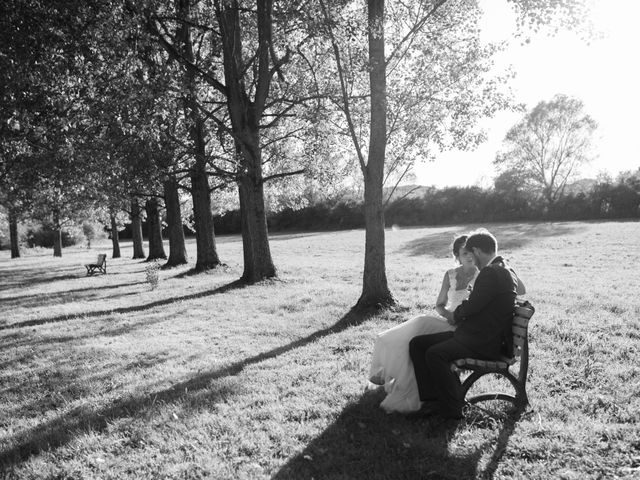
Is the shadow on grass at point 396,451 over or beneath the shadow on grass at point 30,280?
beneath

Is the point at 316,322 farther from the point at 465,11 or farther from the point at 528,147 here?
the point at 528,147

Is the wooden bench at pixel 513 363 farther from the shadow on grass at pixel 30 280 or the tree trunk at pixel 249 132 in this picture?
the shadow on grass at pixel 30 280

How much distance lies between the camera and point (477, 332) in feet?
14.6

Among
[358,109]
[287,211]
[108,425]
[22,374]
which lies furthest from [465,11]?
[287,211]

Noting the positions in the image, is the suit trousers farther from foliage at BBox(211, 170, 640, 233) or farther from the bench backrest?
foliage at BBox(211, 170, 640, 233)

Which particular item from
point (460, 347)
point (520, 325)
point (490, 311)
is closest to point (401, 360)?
point (460, 347)

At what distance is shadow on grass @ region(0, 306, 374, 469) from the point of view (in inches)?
186

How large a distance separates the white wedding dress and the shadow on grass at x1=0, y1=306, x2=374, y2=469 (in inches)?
94.0

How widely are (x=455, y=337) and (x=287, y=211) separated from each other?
198ft

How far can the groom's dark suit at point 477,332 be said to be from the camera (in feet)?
14.4

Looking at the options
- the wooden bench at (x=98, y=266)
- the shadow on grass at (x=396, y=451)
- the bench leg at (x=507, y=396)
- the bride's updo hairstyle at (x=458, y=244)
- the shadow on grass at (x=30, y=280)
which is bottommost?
the shadow on grass at (x=396, y=451)

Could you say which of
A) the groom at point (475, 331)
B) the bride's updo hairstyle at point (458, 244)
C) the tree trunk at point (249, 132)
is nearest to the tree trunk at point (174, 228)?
the tree trunk at point (249, 132)

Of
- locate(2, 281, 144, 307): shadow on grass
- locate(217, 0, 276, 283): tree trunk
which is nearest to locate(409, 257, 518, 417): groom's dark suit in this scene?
locate(217, 0, 276, 283): tree trunk

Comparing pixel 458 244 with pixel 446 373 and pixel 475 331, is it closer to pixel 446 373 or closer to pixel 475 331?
pixel 475 331
